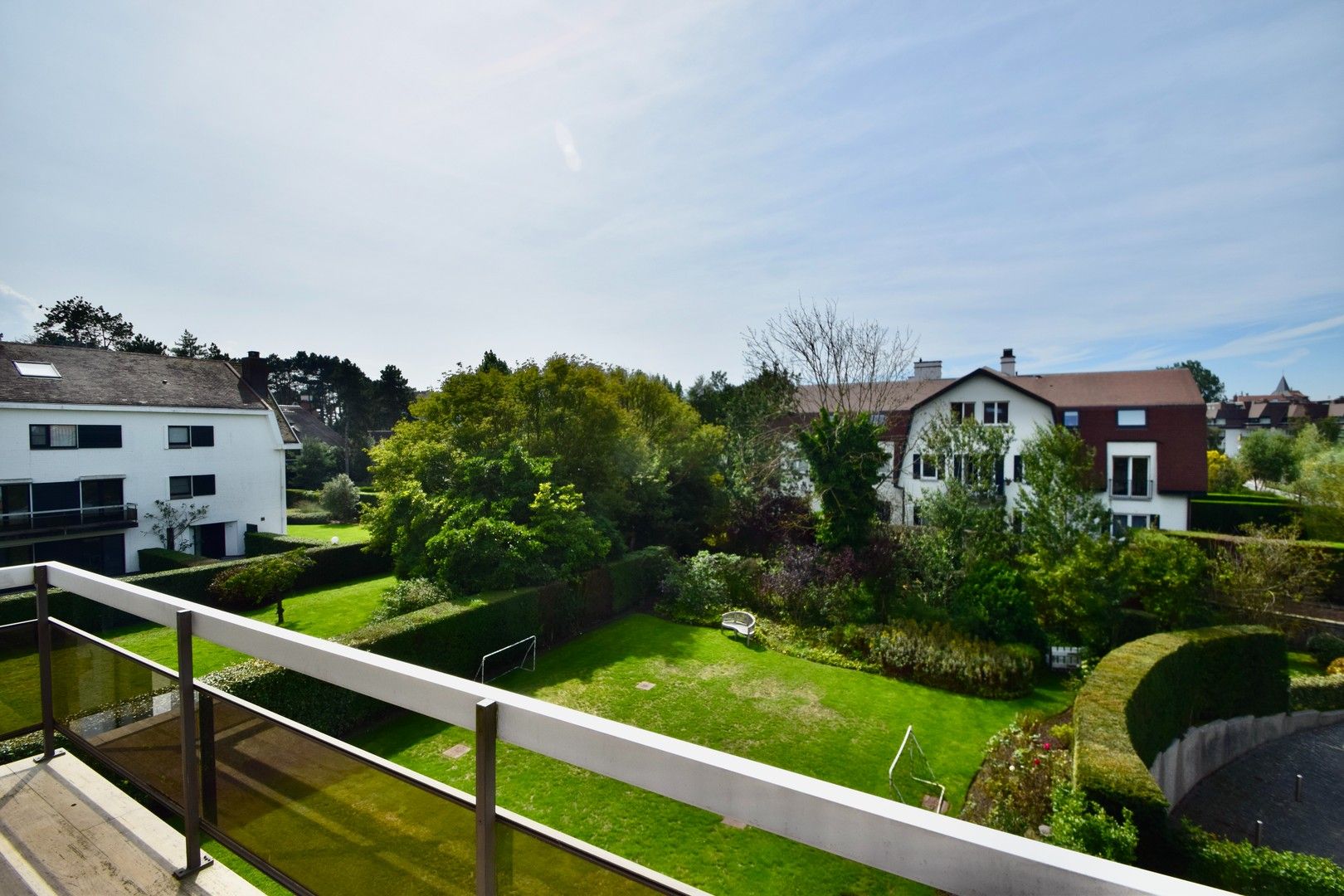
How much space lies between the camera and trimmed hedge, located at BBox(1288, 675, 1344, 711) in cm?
1282

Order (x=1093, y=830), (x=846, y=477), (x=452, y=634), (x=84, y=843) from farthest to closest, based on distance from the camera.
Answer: (x=846, y=477)
(x=452, y=634)
(x=1093, y=830)
(x=84, y=843)

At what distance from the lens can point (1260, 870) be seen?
6.05 m

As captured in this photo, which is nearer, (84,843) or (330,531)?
(84,843)

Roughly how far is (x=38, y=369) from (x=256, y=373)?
23.4 feet

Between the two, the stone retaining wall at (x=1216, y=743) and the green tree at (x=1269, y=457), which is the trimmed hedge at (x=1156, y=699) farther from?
the green tree at (x=1269, y=457)

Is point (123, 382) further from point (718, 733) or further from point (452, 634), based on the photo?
point (718, 733)

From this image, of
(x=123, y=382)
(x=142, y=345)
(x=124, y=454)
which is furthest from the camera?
(x=142, y=345)

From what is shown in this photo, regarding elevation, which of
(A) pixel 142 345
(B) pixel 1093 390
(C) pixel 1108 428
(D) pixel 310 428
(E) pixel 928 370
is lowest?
(C) pixel 1108 428

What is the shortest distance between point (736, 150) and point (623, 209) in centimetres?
283

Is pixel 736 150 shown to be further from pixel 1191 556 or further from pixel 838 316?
pixel 838 316

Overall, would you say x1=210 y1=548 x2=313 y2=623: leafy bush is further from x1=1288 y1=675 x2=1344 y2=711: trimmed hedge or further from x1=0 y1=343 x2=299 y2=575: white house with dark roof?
x1=1288 y1=675 x2=1344 y2=711: trimmed hedge

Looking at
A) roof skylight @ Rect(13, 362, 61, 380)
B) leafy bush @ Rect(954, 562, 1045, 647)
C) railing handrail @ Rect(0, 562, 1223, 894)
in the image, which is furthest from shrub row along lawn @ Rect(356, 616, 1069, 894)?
roof skylight @ Rect(13, 362, 61, 380)

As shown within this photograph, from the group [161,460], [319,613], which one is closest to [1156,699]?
[319,613]

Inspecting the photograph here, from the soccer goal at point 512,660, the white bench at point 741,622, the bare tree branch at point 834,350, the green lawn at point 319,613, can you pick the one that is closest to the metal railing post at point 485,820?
the soccer goal at point 512,660
